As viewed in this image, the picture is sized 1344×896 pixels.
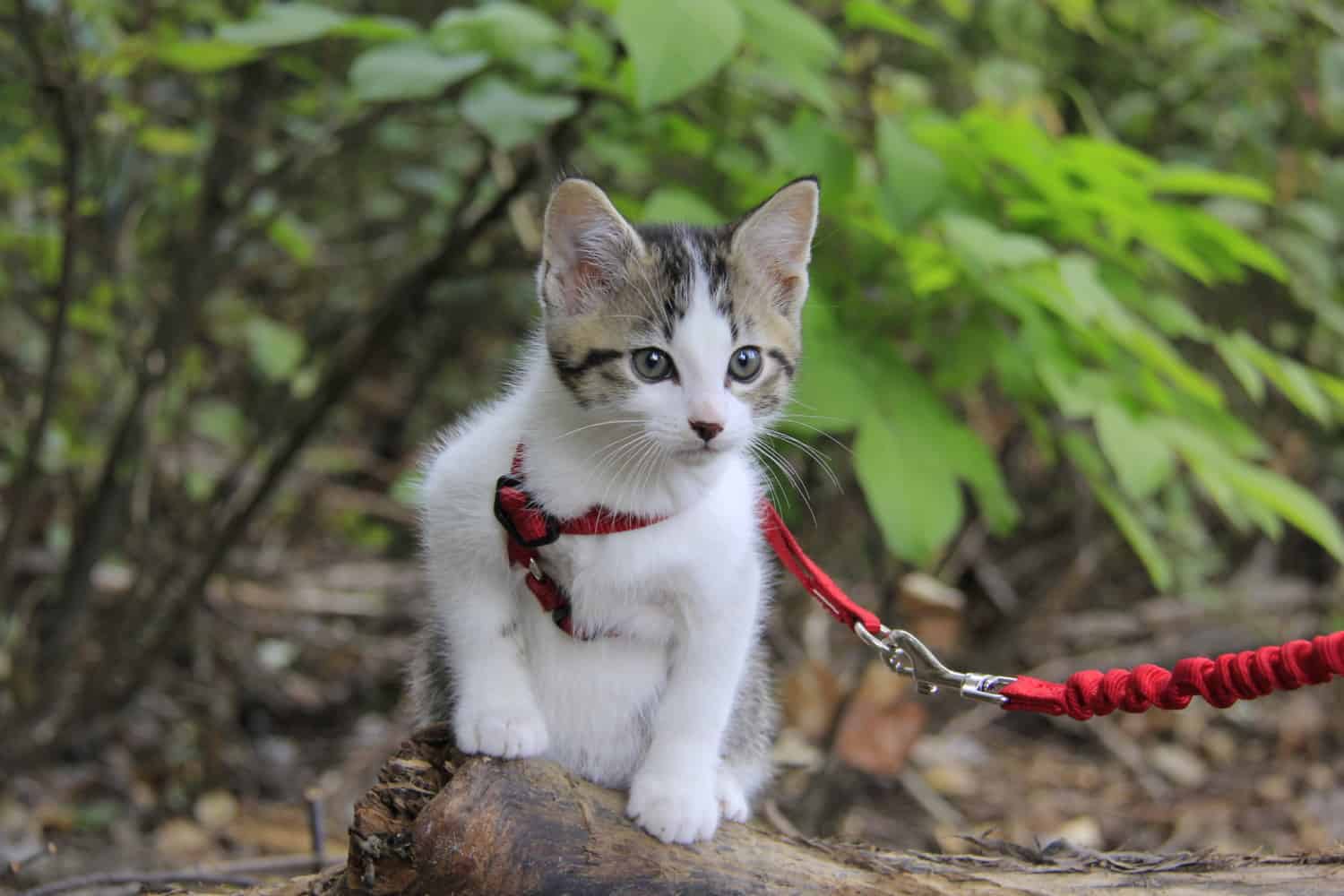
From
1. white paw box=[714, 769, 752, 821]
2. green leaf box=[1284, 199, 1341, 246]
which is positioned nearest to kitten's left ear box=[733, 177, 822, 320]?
white paw box=[714, 769, 752, 821]

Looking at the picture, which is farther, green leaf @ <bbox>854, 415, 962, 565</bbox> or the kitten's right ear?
green leaf @ <bbox>854, 415, 962, 565</bbox>

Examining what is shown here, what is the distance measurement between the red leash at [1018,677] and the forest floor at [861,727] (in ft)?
3.48

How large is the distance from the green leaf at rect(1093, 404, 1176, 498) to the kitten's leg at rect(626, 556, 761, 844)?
875 millimetres

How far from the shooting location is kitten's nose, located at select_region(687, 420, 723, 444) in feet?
5.71

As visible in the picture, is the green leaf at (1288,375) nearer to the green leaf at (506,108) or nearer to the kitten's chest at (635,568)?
the kitten's chest at (635,568)

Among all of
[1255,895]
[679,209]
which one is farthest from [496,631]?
[1255,895]

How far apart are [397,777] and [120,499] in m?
2.21

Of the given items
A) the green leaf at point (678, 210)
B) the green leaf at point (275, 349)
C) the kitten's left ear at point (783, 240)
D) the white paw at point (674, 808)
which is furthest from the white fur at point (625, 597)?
the green leaf at point (275, 349)

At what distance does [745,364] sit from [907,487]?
0.54 m

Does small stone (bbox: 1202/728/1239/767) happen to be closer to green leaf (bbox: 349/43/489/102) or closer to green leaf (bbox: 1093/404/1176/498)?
green leaf (bbox: 1093/404/1176/498)

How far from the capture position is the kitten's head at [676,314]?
1802mm

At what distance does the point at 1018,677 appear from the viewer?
5.93 ft

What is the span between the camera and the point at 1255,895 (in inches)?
65.8

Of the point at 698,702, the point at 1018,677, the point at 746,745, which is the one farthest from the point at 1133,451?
the point at 698,702
